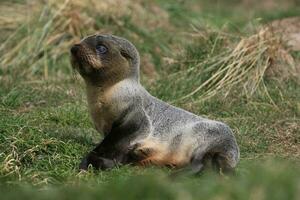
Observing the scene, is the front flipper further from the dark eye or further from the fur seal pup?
the dark eye

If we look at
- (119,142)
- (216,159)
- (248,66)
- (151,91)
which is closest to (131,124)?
(119,142)

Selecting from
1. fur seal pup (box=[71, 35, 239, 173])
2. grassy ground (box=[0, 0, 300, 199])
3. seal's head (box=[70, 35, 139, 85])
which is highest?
seal's head (box=[70, 35, 139, 85])

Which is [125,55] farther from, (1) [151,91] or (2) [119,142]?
(1) [151,91]

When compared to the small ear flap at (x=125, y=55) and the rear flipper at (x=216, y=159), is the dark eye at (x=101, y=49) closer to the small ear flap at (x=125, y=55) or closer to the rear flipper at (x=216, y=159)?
the small ear flap at (x=125, y=55)

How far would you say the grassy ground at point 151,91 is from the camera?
4305 millimetres

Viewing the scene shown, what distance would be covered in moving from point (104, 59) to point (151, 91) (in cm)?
299

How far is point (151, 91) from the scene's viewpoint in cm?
959

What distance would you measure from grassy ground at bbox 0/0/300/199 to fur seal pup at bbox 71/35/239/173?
23 centimetres

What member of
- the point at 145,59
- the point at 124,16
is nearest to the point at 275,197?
the point at 145,59

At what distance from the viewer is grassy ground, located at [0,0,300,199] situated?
4.30 m

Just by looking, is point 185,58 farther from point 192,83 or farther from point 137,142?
point 137,142

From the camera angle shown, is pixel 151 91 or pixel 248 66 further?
pixel 248 66

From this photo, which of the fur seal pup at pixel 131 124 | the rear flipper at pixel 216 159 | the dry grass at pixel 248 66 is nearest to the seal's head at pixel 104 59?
the fur seal pup at pixel 131 124

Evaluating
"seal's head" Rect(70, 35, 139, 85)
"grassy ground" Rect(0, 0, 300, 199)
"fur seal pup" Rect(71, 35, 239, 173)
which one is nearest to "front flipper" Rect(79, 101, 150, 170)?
"fur seal pup" Rect(71, 35, 239, 173)
